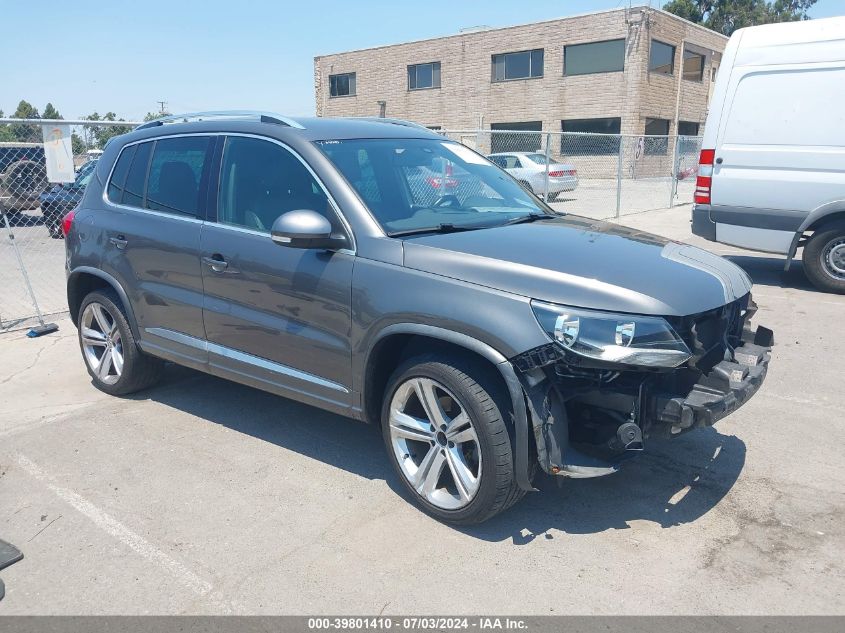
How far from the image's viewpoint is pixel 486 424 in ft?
10.8

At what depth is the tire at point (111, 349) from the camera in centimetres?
522

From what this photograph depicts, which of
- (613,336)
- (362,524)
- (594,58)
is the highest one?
(594,58)

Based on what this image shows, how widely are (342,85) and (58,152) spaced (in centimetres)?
3626

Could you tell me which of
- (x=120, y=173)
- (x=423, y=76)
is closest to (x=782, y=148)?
(x=120, y=173)

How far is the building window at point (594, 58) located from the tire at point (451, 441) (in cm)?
3099

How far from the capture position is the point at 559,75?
1315 inches

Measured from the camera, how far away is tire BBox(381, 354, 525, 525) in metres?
3.30

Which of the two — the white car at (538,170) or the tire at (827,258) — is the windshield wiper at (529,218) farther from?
the white car at (538,170)

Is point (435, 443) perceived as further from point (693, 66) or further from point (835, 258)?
point (693, 66)

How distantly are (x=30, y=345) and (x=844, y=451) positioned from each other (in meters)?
6.79

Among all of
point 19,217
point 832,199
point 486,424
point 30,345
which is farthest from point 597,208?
point 486,424

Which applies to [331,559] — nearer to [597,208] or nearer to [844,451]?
[844,451]

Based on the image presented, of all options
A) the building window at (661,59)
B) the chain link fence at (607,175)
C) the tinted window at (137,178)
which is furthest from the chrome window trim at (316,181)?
the building window at (661,59)

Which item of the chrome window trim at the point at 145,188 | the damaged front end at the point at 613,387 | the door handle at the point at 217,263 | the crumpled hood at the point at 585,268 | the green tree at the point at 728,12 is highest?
the green tree at the point at 728,12
